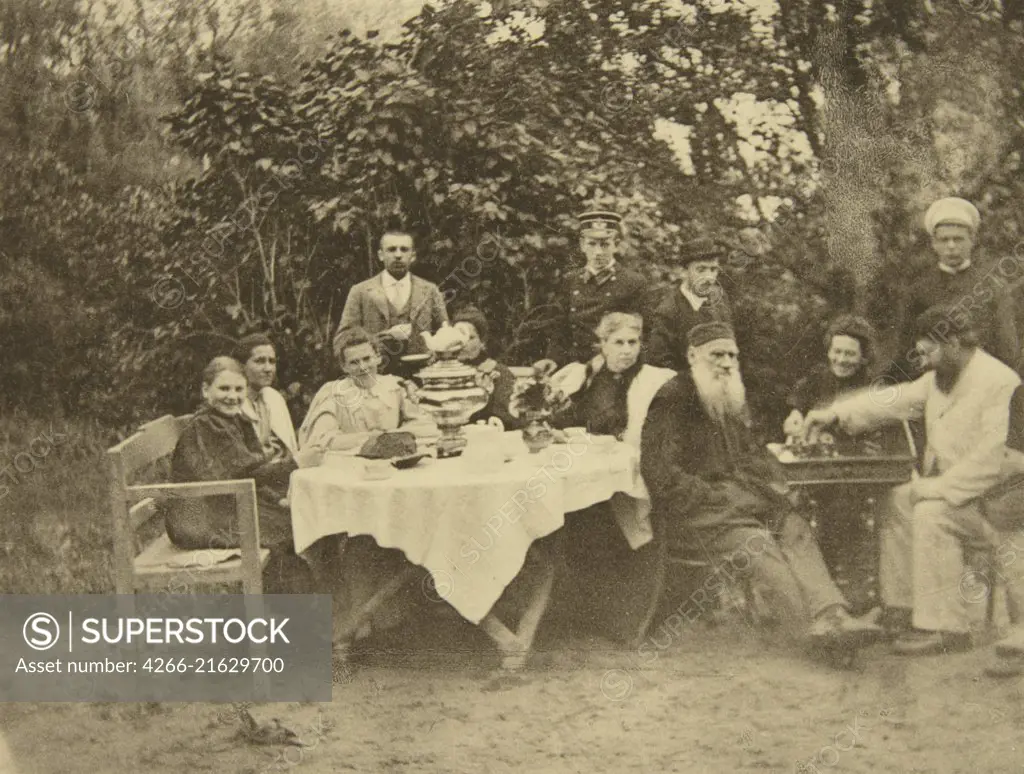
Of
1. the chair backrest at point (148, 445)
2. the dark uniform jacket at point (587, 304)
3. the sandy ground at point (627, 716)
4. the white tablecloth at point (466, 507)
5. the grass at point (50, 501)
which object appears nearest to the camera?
the white tablecloth at point (466, 507)

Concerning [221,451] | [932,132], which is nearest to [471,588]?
[221,451]

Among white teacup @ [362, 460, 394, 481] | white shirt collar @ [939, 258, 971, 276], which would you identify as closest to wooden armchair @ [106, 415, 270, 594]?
white teacup @ [362, 460, 394, 481]

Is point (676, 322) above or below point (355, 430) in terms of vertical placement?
above

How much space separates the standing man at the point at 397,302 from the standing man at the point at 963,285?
2.02 m

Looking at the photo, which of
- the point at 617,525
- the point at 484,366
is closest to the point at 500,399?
the point at 484,366

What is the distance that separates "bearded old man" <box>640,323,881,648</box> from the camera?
4.61 m

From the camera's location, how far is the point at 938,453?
→ 4609mm

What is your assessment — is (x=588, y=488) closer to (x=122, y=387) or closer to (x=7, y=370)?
(x=122, y=387)

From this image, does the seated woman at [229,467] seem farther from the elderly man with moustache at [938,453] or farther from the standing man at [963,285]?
the standing man at [963,285]

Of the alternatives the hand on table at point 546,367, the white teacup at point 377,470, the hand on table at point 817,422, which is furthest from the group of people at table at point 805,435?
the white teacup at point 377,470

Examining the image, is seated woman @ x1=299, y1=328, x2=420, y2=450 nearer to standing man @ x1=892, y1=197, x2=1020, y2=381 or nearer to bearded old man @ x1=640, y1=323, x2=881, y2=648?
bearded old man @ x1=640, y1=323, x2=881, y2=648

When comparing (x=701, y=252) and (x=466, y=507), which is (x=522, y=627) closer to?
(x=466, y=507)

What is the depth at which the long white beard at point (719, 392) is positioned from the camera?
461cm

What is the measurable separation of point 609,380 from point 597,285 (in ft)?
1.36
